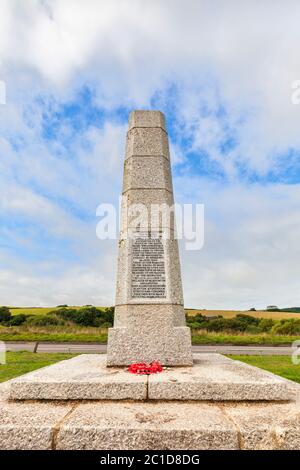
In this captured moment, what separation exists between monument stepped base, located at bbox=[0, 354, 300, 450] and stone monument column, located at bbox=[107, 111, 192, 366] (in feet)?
3.12

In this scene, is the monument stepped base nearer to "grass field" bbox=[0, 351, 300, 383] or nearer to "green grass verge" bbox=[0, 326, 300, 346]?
"grass field" bbox=[0, 351, 300, 383]

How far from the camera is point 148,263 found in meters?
6.44

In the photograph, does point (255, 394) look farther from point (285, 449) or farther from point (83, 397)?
point (83, 397)

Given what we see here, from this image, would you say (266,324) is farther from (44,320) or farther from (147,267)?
(147,267)

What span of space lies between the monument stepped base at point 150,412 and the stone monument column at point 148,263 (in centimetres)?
95

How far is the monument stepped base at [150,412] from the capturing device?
3.25 metres

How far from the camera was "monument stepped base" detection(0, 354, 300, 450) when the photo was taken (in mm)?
3254

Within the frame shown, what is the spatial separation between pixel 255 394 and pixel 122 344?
2430 millimetres

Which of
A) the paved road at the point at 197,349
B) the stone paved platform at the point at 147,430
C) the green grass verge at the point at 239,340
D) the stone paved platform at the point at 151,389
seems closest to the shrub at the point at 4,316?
the paved road at the point at 197,349

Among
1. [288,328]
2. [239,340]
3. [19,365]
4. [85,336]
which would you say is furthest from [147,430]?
[288,328]

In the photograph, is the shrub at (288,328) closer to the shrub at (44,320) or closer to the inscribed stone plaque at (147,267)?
the shrub at (44,320)

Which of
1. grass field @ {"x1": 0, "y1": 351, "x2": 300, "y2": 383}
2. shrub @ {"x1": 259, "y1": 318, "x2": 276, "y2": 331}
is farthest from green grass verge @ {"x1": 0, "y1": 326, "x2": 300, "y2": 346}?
grass field @ {"x1": 0, "y1": 351, "x2": 300, "y2": 383}

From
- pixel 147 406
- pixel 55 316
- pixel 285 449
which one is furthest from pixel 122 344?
pixel 55 316

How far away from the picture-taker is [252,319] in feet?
101
